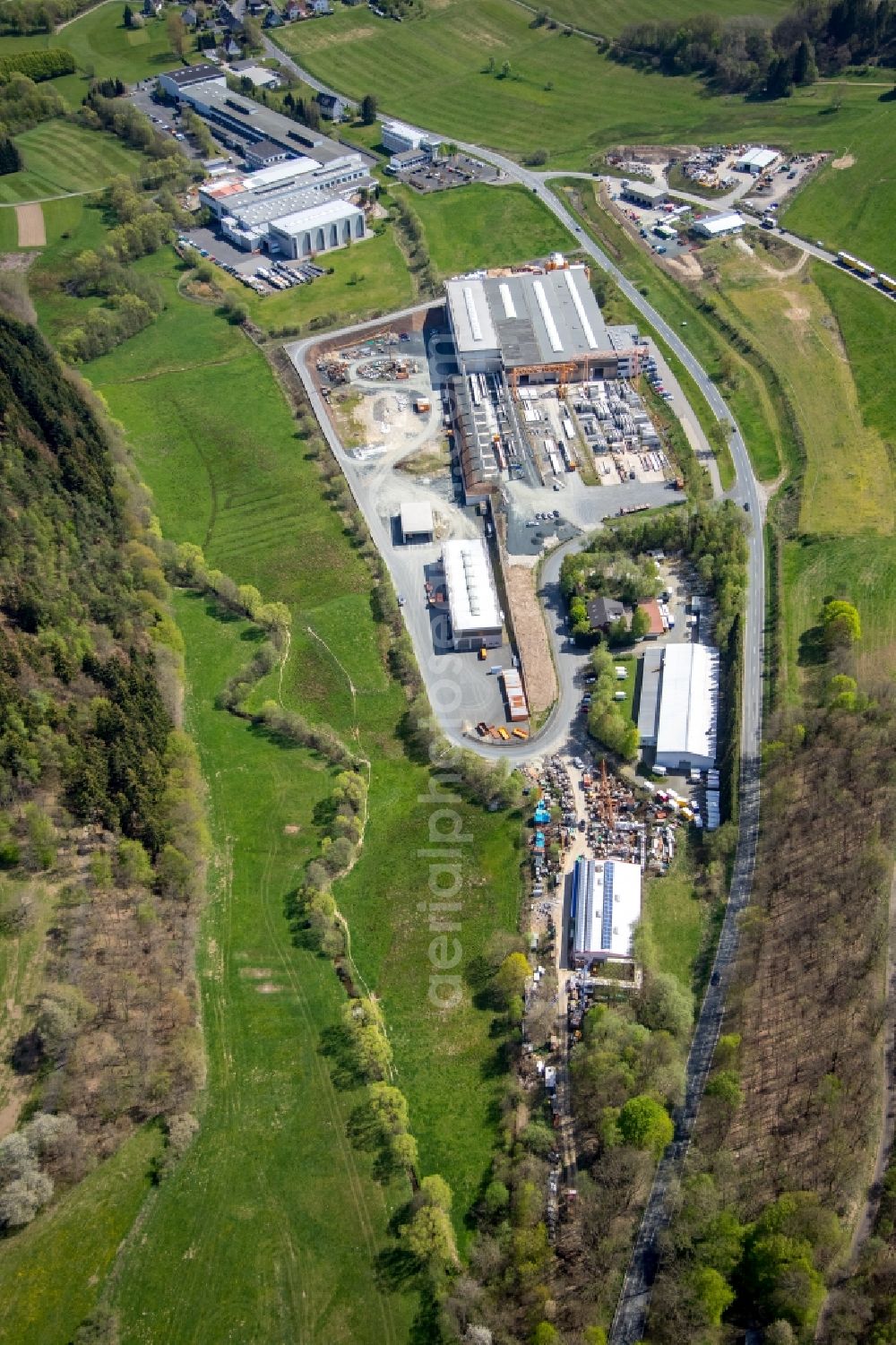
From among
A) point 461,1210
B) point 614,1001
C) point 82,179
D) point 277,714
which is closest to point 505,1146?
point 461,1210

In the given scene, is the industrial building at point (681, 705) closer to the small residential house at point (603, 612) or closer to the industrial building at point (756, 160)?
the small residential house at point (603, 612)

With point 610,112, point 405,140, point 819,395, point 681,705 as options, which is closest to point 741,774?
point 681,705

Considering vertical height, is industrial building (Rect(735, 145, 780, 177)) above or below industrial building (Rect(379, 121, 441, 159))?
below

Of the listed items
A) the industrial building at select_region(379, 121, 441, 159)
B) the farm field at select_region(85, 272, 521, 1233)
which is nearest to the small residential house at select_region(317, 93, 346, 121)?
the industrial building at select_region(379, 121, 441, 159)

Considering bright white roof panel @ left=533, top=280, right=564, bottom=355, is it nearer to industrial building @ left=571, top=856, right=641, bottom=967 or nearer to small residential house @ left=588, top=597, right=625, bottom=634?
small residential house @ left=588, top=597, right=625, bottom=634

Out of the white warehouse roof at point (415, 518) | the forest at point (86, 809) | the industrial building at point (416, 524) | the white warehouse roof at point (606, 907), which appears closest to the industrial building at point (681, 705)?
the white warehouse roof at point (606, 907)

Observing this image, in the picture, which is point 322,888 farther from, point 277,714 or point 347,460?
point 347,460
